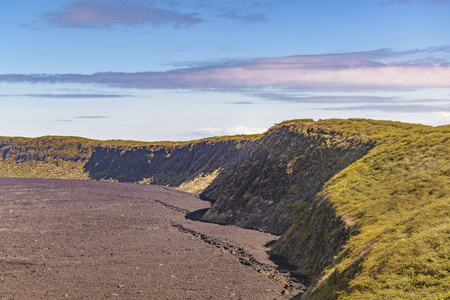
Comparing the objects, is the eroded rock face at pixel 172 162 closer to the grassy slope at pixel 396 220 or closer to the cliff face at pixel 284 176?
the cliff face at pixel 284 176

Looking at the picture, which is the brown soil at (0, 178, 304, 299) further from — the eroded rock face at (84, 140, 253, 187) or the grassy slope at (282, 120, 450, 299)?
the eroded rock face at (84, 140, 253, 187)

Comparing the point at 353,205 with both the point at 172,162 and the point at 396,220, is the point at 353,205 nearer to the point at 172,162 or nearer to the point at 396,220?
the point at 396,220

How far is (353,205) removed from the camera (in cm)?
3641

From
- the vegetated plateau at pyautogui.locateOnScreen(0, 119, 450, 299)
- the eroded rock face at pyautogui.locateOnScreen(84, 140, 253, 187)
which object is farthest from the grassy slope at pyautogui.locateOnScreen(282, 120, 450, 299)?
the eroded rock face at pyautogui.locateOnScreen(84, 140, 253, 187)

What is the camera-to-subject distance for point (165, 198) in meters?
103

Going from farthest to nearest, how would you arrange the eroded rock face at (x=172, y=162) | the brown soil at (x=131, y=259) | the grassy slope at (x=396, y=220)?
the eroded rock face at (x=172, y=162) < the brown soil at (x=131, y=259) < the grassy slope at (x=396, y=220)

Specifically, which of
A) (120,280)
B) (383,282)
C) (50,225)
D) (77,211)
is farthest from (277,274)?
(77,211)

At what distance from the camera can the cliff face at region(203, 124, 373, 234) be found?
57.4 metres

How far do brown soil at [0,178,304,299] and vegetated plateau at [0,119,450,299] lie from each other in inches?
185

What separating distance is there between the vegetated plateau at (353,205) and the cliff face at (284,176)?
9.2 inches

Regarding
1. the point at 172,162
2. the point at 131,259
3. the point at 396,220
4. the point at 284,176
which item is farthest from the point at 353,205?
the point at 172,162

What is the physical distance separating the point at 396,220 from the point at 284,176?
38.7m

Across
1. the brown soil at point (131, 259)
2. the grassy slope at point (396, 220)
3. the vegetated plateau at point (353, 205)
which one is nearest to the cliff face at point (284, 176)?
the vegetated plateau at point (353, 205)

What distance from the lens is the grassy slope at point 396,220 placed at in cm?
1911
